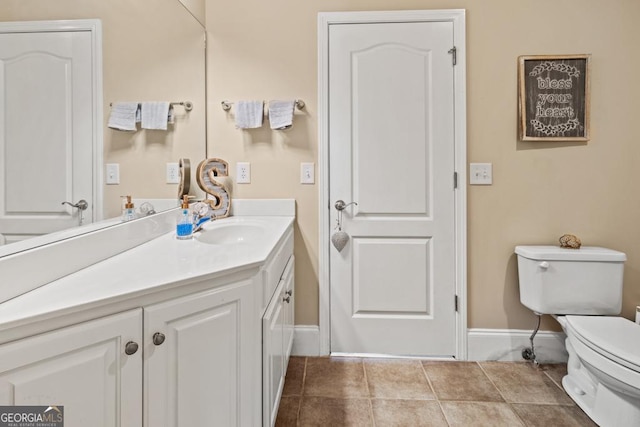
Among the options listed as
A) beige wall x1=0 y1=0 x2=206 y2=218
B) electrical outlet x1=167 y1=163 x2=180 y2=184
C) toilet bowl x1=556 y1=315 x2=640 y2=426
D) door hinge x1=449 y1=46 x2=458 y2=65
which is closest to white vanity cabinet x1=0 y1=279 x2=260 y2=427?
beige wall x1=0 y1=0 x2=206 y2=218

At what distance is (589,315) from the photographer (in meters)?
1.87

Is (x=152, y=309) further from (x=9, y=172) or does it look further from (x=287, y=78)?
(x=287, y=78)

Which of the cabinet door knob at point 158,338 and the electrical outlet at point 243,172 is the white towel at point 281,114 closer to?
the electrical outlet at point 243,172

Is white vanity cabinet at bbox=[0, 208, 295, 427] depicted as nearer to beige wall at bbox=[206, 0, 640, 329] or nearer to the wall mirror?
the wall mirror

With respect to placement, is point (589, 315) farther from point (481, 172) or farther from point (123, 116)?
point (123, 116)

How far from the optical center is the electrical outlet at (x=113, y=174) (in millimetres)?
1239

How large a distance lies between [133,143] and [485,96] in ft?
6.35

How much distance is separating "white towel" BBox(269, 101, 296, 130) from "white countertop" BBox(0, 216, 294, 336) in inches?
32.3

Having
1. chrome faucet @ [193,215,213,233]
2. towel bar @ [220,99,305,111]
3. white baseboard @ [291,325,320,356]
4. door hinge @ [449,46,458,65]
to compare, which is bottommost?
white baseboard @ [291,325,320,356]

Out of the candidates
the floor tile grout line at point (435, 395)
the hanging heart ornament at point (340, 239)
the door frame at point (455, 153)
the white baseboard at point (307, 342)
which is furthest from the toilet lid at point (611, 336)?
the white baseboard at point (307, 342)

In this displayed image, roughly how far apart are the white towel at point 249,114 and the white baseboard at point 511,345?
185 cm

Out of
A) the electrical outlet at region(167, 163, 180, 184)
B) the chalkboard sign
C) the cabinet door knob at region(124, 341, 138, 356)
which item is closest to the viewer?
the cabinet door knob at region(124, 341, 138, 356)

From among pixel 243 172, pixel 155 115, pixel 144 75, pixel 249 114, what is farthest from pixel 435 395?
pixel 144 75

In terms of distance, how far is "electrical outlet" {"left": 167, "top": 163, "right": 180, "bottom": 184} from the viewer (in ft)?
5.83
